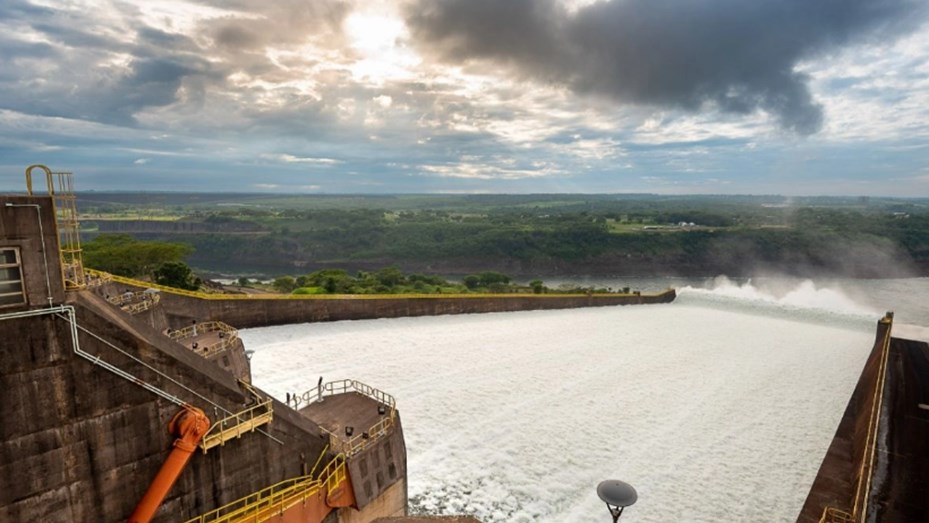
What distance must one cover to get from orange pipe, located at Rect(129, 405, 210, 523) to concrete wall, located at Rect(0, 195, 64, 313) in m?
3.14

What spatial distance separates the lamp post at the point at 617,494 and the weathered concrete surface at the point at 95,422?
7.94 meters

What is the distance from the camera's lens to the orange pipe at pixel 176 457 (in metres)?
8.93

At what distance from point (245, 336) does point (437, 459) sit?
17.4 meters

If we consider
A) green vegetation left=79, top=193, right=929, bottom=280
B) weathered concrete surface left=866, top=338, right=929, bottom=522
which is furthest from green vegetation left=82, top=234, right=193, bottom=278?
green vegetation left=79, top=193, right=929, bottom=280

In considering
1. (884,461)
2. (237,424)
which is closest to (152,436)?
(237,424)

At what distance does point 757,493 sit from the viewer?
16828 millimetres

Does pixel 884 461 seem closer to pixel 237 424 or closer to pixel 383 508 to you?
pixel 383 508

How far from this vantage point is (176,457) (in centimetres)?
920

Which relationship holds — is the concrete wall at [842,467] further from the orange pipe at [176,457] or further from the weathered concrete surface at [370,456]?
the orange pipe at [176,457]

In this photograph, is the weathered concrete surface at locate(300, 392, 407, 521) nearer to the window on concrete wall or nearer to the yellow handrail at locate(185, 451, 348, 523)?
the yellow handrail at locate(185, 451, 348, 523)

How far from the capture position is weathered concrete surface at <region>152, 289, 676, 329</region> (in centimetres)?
2877

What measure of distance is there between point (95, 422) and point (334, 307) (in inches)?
1003

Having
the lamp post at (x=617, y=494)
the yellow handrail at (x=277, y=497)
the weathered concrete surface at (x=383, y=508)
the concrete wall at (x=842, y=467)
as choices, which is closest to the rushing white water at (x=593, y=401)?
the concrete wall at (x=842, y=467)

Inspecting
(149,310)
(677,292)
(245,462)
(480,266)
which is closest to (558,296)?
Answer: (677,292)
